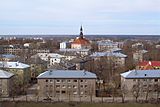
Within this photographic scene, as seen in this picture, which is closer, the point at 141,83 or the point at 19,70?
the point at 141,83

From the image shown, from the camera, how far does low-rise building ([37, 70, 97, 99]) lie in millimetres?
19250

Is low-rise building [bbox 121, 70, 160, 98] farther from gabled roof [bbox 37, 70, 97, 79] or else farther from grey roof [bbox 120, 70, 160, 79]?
gabled roof [bbox 37, 70, 97, 79]

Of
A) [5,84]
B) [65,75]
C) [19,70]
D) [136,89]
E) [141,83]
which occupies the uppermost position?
[65,75]

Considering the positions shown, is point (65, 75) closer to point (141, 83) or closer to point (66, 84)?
point (66, 84)

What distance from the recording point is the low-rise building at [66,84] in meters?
19.2

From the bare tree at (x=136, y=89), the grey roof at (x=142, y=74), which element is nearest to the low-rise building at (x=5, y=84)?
the grey roof at (x=142, y=74)

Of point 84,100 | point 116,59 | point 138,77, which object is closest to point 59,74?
point 84,100

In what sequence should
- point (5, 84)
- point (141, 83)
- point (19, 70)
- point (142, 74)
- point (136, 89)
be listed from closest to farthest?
point (136, 89) → point (141, 83) → point (5, 84) → point (142, 74) → point (19, 70)

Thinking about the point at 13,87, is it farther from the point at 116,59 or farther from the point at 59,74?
the point at 116,59

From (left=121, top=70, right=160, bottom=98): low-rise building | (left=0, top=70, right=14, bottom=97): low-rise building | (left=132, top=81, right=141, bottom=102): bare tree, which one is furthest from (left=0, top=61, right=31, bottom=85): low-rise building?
(left=132, top=81, right=141, bottom=102): bare tree

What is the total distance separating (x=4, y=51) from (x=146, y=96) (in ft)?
114

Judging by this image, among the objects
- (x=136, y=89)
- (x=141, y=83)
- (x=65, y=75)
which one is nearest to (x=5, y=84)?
(x=65, y=75)

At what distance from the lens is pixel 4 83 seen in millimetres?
19406

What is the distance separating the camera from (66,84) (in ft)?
63.6
